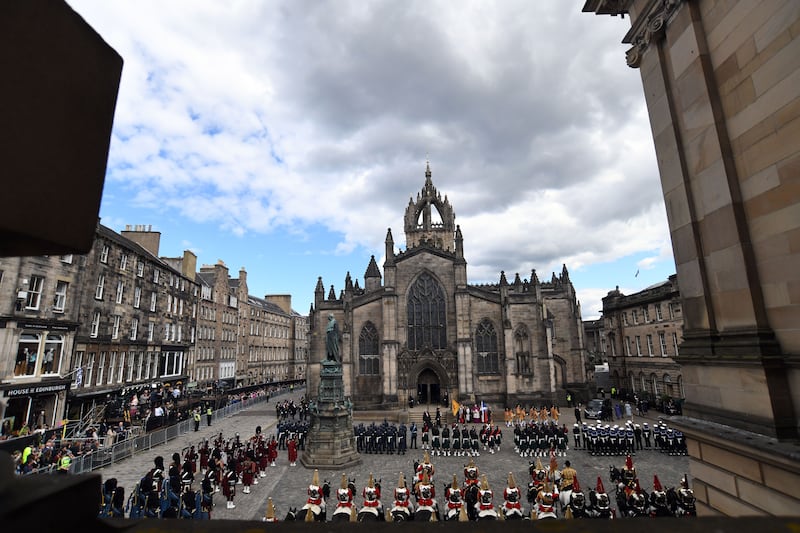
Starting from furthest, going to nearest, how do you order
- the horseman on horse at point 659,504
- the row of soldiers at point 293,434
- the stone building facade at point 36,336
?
the row of soldiers at point 293,434 < the stone building facade at point 36,336 < the horseman on horse at point 659,504

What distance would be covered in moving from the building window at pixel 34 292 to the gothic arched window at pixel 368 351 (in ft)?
70.0

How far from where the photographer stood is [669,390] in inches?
1299

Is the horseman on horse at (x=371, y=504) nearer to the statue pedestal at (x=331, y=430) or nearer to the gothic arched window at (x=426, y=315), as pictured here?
the statue pedestal at (x=331, y=430)

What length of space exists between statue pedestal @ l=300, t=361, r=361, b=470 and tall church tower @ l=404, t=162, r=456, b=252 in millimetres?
34071

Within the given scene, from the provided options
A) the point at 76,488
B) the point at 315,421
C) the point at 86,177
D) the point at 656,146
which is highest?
the point at 656,146

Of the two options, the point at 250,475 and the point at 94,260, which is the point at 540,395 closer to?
the point at 250,475

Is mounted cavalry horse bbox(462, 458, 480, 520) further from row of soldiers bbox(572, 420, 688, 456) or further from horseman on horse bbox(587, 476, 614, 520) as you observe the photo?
row of soldiers bbox(572, 420, 688, 456)

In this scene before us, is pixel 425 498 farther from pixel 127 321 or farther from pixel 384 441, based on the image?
pixel 127 321

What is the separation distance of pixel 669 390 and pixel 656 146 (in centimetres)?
3349

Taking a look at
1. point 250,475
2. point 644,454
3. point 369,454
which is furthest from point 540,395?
point 250,475

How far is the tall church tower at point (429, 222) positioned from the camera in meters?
53.6

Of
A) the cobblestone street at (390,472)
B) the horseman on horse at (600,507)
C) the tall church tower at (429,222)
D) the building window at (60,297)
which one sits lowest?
the cobblestone street at (390,472)

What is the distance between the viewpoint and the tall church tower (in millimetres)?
53594

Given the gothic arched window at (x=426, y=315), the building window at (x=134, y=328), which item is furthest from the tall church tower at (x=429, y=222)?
the building window at (x=134, y=328)
